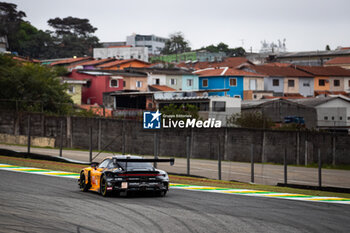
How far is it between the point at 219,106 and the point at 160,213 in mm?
45489

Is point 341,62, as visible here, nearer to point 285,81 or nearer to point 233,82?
point 285,81

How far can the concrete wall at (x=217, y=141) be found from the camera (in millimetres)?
41750

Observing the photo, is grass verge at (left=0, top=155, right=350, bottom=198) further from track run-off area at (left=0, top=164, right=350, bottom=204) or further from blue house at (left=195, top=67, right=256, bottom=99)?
blue house at (left=195, top=67, right=256, bottom=99)

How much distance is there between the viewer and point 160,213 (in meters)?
13.7

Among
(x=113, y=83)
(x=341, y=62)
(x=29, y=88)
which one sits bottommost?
(x=29, y=88)

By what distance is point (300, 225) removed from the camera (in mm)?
12352

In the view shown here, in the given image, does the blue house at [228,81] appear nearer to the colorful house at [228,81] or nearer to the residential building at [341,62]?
the colorful house at [228,81]

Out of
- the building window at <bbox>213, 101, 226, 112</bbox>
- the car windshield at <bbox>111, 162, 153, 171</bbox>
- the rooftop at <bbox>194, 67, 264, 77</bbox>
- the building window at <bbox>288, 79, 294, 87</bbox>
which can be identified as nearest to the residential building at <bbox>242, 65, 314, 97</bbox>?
the building window at <bbox>288, 79, 294, 87</bbox>

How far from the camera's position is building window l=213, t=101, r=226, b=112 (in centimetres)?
5695

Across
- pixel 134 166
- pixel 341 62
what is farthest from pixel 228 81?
pixel 134 166

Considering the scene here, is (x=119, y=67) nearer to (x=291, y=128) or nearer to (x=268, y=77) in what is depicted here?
(x=268, y=77)

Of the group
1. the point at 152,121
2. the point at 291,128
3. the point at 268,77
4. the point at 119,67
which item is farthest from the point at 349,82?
the point at 152,121

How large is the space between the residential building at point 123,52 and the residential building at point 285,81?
4748cm

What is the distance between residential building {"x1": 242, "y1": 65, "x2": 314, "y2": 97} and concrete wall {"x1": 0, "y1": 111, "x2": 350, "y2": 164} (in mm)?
48670
